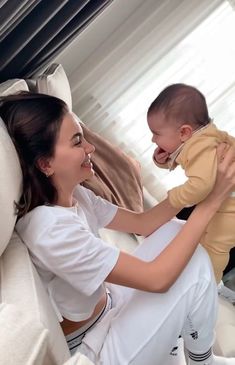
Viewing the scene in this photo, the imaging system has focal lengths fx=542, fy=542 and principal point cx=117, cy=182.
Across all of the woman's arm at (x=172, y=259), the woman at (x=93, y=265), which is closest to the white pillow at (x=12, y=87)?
the woman at (x=93, y=265)

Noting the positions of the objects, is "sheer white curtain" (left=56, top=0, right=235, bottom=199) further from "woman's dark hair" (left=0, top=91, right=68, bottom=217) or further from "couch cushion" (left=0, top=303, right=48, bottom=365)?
"couch cushion" (left=0, top=303, right=48, bottom=365)

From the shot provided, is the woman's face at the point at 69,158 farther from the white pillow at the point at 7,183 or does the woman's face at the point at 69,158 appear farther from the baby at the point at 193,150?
the baby at the point at 193,150

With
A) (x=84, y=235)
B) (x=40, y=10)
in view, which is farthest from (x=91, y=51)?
(x=84, y=235)

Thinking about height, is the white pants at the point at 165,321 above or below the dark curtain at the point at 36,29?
below

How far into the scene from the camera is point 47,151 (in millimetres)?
1392

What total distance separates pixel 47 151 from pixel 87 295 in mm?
378

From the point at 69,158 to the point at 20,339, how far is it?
0.60 metres

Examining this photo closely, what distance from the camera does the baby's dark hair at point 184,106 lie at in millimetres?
1549

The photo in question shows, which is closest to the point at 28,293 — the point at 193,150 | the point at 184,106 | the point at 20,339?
the point at 20,339

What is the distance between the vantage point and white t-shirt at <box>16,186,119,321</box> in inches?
50.2

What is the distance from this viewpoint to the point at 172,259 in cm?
138

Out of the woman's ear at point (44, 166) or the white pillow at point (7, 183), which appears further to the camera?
the woman's ear at point (44, 166)

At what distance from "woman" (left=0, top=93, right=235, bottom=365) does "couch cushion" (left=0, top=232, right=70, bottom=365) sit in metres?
0.04

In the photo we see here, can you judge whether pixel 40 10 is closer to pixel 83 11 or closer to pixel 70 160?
pixel 83 11
